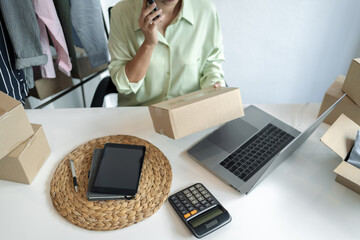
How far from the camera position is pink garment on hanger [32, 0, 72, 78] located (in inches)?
46.9

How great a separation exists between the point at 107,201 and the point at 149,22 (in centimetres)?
65

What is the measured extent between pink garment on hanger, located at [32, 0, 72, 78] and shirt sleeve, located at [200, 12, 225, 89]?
→ 2.34ft

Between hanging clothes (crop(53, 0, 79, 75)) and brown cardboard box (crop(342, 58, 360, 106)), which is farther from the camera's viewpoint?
hanging clothes (crop(53, 0, 79, 75))

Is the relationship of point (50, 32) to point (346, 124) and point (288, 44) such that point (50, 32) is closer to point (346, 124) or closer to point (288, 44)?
point (346, 124)

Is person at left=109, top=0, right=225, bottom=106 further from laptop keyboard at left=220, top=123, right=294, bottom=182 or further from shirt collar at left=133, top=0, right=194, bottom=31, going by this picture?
laptop keyboard at left=220, top=123, right=294, bottom=182

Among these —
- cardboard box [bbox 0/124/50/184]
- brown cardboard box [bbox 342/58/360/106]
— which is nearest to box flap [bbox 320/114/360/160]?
brown cardboard box [bbox 342/58/360/106]

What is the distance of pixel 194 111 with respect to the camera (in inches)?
32.2

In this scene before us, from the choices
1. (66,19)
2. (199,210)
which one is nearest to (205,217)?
(199,210)

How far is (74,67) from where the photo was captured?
151cm

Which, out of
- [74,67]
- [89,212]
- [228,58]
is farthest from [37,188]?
[228,58]

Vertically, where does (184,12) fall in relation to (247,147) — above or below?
above

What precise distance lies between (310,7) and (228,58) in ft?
1.92

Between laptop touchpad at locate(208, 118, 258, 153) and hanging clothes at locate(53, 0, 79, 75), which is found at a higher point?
hanging clothes at locate(53, 0, 79, 75)

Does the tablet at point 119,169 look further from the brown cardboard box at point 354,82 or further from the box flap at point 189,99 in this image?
the brown cardboard box at point 354,82
